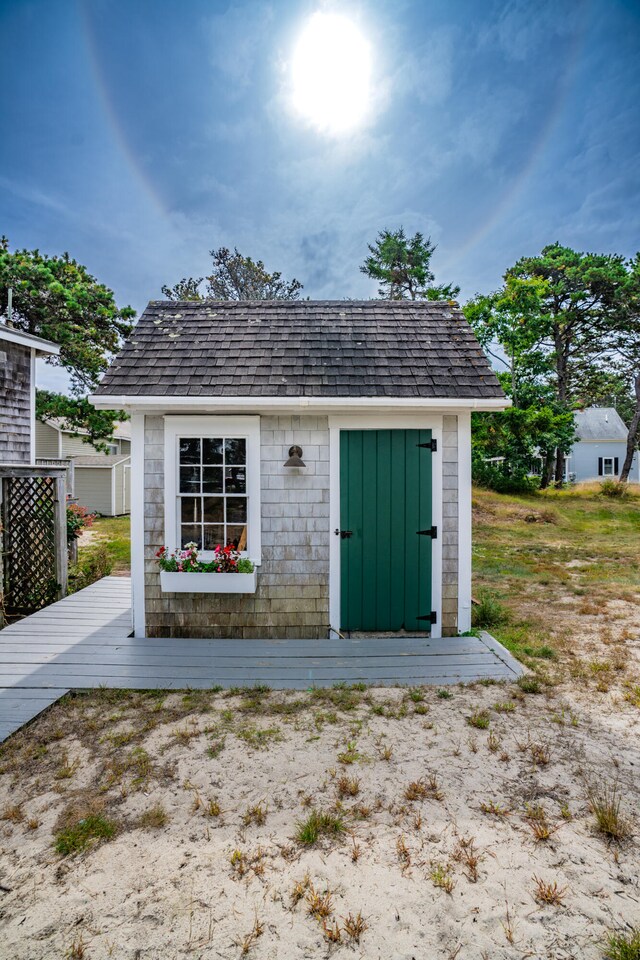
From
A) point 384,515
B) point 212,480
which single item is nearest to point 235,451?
point 212,480

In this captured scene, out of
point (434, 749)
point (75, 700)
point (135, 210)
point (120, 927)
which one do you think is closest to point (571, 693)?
point (434, 749)

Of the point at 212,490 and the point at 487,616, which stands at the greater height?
the point at 212,490

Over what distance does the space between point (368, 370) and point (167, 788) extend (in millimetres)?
3916

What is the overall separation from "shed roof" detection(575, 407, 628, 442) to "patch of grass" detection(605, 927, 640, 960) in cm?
3074

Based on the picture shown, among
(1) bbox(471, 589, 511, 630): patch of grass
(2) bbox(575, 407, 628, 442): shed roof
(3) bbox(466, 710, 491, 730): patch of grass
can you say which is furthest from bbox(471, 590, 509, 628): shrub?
(2) bbox(575, 407, 628, 442): shed roof

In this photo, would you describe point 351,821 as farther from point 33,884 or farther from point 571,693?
point 571,693

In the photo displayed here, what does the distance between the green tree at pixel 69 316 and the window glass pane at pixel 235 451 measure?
11369mm

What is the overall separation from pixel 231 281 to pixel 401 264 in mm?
8417

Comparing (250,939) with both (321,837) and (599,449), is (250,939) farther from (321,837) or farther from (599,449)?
(599,449)

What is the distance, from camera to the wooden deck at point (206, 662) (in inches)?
140

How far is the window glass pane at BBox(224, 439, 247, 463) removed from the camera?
14.7 ft

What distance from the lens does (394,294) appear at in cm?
2184

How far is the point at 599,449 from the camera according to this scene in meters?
28.1

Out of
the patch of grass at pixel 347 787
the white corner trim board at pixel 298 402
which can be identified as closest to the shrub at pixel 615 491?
the white corner trim board at pixel 298 402
